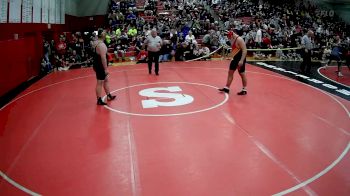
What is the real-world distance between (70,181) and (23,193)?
1.68 ft

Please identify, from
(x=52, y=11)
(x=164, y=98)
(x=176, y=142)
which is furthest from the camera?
(x=52, y=11)

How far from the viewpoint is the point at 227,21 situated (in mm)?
19719

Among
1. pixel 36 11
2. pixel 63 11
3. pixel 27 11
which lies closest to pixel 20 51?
pixel 27 11

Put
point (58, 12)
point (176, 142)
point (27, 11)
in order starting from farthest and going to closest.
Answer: point (58, 12)
point (27, 11)
point (176, 142)

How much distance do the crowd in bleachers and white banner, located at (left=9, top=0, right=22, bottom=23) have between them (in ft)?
6.92

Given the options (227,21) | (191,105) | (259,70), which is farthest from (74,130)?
(227,21)

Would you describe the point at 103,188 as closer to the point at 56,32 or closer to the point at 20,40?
the point at 20,40

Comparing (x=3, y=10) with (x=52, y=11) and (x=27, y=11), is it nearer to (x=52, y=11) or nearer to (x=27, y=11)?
(x=27, y=11)

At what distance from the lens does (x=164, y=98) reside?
750 cm

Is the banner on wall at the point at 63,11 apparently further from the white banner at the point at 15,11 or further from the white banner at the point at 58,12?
the white banner at the point at 15,11

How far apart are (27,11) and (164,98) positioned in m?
6.52

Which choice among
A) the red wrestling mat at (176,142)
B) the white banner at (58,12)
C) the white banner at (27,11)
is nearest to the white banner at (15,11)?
the white banner at (27,11)

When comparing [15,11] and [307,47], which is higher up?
[15,11]

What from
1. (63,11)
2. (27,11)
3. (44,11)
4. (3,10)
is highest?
(63,11)
